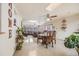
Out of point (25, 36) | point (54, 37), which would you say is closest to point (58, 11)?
point (54, 37)

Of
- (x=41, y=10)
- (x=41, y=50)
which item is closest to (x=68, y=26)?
(x=41, y=10)

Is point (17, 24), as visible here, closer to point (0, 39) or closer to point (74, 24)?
point (0, 39)

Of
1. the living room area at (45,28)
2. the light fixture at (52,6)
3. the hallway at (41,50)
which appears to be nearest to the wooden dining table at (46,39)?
the living room area at (45,28)

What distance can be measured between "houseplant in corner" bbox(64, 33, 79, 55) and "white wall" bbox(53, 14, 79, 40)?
0.26 feet

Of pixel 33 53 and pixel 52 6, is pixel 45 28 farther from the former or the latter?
pixel 33 53

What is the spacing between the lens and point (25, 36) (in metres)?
2.90

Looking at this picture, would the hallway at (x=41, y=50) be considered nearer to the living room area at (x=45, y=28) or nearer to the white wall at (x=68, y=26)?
the living room area at (x=45, y=28)

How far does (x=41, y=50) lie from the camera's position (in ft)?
9.60

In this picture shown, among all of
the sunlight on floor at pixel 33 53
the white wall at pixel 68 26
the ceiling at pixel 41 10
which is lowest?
the sunlight on floor at pixel 33 53

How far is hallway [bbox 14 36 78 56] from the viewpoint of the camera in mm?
2859

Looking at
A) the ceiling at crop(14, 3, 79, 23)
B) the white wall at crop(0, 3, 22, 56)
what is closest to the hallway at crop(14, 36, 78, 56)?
the white wall at crop(0, 3, 22, 56)

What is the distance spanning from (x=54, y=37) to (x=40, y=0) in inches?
34.2

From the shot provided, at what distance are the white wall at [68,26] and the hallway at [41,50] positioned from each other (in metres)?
0.16

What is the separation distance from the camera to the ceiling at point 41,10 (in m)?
2.76
